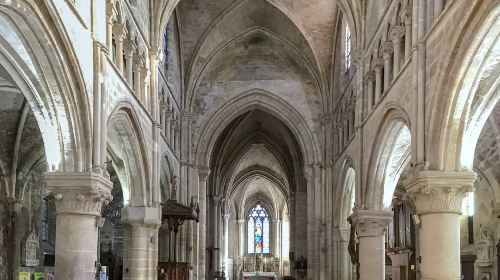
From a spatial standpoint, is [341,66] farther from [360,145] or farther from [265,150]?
[265,150]

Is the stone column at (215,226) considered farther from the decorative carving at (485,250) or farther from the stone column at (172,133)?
the decorative carving at (485,250)

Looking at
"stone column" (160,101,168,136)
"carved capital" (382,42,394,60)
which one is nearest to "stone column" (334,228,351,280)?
"stone column" (160,101,168,136)

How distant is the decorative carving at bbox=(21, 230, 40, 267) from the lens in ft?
72.2

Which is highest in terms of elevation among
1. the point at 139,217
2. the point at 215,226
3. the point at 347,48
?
the point at 347,48

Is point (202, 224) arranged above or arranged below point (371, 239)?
above

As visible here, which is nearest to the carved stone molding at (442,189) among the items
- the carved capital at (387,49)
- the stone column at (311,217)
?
the carved capital at (387,49)

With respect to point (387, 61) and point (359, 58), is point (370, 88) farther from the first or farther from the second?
point (387, 61)

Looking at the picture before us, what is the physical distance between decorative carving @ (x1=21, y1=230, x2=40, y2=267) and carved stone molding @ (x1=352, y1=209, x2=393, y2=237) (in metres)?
10.1

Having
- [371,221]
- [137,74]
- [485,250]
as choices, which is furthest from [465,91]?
[485,250]

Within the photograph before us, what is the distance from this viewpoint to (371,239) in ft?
69.5

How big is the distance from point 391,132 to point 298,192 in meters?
22.3

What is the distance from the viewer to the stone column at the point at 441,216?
1385 centimetres

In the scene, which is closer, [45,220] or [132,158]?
[132,158]

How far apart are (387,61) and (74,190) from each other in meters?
9.66
